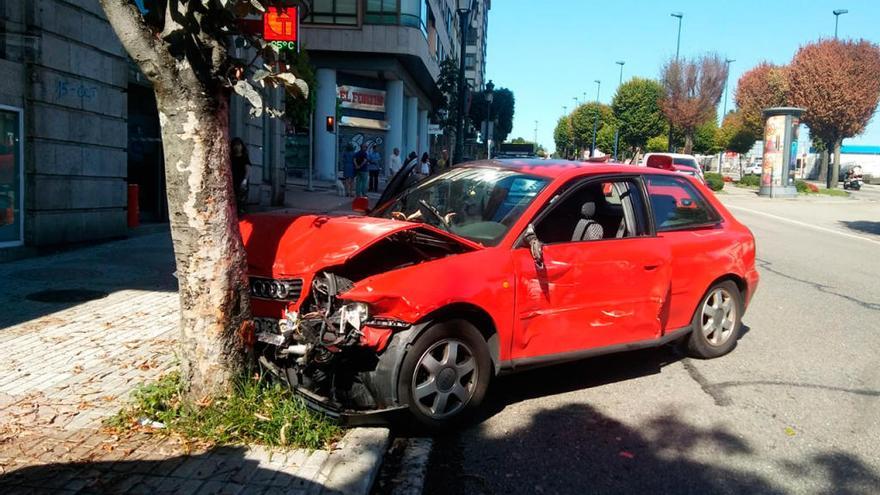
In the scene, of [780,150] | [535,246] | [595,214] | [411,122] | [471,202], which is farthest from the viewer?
[411,122]

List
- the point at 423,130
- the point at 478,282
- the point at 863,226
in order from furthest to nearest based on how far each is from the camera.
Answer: the point at 423,130
the point at 863,226
the point at 478,282

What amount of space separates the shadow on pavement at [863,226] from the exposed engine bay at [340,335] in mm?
18168

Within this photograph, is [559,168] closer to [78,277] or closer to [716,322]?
[716,322]

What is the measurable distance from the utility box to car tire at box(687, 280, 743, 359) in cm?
3116

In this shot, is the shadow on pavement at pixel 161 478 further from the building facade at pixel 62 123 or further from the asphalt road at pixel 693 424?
the building facade at pixel 62 123

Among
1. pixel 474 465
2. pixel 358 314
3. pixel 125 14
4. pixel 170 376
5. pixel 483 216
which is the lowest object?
pixel 474 465

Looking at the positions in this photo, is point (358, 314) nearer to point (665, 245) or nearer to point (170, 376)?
point (170, 376)

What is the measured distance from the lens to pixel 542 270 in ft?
14.8

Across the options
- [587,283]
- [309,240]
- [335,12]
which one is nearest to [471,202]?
[587,283]

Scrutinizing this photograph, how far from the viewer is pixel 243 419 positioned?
12.5 ft

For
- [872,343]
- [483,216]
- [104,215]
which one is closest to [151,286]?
[104,215]

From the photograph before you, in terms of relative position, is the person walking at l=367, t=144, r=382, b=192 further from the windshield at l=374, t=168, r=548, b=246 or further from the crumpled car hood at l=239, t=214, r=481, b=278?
the crumpled car hood at l=239, t=214, r=481, b=278

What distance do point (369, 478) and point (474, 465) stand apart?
2.19 feet

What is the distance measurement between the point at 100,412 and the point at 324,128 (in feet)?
97.6
